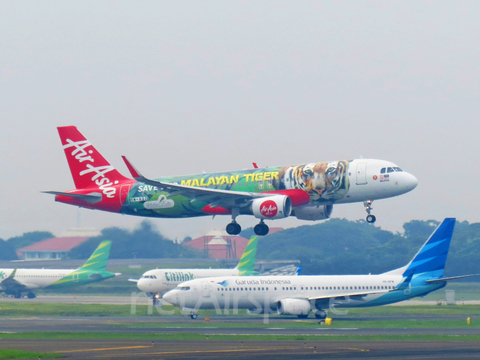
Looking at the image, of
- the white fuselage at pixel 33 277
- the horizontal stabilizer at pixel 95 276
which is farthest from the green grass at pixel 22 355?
the horizontal stabilizer at pixel 95 276

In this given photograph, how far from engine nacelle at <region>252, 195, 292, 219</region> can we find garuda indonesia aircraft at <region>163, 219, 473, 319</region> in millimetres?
25989

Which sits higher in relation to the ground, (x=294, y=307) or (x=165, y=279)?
(x=165, y=279)

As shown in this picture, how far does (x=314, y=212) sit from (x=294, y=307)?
23219mm

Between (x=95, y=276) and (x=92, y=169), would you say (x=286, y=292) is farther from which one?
(x=95, y=276)

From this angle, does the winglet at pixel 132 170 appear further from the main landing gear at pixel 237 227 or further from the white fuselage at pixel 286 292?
the white fuselage at pixel 286 292

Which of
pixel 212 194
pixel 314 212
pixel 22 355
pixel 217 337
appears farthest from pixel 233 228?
pixel 22 355

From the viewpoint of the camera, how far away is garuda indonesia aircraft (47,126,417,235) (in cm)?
4981

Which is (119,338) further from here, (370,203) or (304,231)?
(304,231)

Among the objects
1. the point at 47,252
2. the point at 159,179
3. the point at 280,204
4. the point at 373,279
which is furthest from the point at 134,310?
the point at 47,252

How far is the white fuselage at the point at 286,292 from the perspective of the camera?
247ft

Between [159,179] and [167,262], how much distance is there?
84.0m

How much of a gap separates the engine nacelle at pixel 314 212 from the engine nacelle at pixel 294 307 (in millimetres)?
22682

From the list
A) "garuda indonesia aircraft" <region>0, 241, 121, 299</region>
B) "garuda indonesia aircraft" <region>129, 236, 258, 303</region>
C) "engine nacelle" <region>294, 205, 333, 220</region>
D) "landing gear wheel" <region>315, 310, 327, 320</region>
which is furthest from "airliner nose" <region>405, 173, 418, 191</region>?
"garuda indonesia aircraft" <region>0, 241, 121, 299</region>

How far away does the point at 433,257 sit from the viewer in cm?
7825
